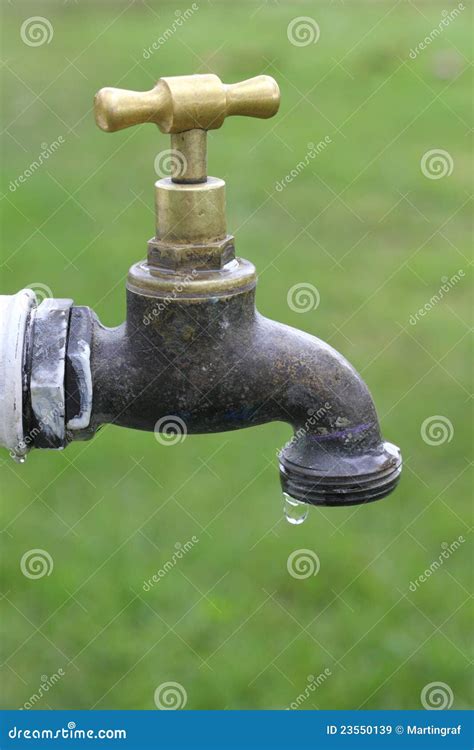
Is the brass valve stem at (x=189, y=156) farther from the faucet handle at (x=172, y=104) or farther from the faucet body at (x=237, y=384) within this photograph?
the faucet body at (x=237, y=384)

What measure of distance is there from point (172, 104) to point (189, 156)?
67 mm

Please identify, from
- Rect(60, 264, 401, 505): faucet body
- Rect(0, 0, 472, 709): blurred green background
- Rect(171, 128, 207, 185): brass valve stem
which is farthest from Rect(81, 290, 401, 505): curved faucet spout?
Rect(0, 0, 472, 709): blurred green background

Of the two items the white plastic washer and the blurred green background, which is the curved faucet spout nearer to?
the white plastic washer

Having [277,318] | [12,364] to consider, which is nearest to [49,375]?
[12,364]

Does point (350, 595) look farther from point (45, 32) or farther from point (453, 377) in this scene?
point (45, 32)

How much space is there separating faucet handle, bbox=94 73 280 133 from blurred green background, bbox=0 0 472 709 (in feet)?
4.92

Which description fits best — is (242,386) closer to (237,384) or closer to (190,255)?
(237,384)

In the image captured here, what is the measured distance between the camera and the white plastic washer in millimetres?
1033

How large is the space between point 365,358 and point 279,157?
1.73 meters

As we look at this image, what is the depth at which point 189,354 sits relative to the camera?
3.55 feet

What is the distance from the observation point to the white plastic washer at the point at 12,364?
103 centimetres

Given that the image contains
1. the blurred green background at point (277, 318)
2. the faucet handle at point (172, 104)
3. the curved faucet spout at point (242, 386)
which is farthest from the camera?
the blurred green background at point (277, 318)

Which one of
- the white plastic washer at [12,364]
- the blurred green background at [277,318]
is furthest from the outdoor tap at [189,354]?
the blurred green background at [277,318]

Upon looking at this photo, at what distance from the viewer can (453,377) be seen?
3.26m
